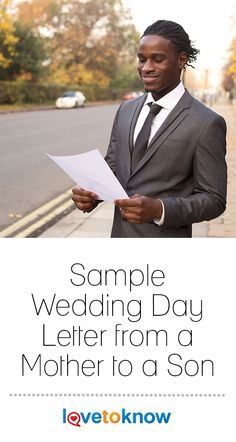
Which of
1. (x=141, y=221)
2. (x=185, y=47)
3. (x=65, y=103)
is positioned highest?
(x=185, y=47)

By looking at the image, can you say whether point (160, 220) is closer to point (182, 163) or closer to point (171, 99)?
point (182, 163)

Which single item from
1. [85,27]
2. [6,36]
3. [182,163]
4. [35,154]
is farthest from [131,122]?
[6,36]

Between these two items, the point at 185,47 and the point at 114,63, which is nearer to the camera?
the point at 185,47

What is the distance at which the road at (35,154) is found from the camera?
22.6ft

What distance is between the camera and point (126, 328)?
5.53 feet

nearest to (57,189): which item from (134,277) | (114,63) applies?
(114,63)

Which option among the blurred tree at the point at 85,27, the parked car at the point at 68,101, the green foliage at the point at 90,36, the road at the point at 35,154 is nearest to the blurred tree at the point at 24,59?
the parked car at the point at 68,101

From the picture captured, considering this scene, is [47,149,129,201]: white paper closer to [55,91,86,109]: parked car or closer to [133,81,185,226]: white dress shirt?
[133,81,185,226]: white dress shirt

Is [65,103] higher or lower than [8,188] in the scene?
lower

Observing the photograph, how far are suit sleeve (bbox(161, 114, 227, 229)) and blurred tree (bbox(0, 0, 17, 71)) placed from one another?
2318 cm

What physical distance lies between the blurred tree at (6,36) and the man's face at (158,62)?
75.8 feet

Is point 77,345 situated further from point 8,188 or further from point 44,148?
point 44,148

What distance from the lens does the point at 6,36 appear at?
25.1 metres

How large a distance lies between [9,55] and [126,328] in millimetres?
25941
